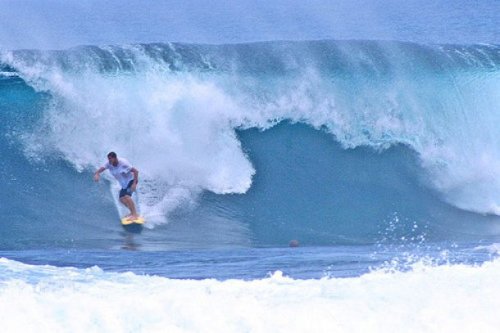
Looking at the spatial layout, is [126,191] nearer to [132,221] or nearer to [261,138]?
[132,221]

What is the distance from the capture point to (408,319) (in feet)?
32.3

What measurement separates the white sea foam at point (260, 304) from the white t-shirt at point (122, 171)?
4.77 meters

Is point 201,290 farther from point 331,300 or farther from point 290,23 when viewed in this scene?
point 290,23

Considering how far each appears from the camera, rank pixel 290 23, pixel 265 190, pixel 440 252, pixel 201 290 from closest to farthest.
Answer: pixel 201 290 → pixel 440 252 → pixel 265 190 → pixel 290 23

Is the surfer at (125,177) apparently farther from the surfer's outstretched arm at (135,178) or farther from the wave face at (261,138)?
the wave face at (261,138)

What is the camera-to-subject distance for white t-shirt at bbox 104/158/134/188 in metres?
15.8

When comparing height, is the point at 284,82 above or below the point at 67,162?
above

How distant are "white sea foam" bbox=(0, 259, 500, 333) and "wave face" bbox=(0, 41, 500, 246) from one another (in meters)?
5.19

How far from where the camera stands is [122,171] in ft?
52.1

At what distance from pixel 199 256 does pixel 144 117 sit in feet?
16.0

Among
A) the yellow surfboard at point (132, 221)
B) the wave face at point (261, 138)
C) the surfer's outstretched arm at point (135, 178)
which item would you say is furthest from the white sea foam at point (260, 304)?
the wave face at point (261, 138)

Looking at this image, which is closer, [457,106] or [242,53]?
[457,106]

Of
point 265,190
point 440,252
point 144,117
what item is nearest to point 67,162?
point 144,117

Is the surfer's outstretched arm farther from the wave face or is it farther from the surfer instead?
the wave face
